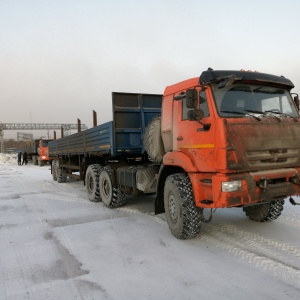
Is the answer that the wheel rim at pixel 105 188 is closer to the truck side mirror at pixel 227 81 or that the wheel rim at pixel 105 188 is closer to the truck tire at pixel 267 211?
the truck tire at pixel 267 211

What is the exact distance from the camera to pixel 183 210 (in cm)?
484

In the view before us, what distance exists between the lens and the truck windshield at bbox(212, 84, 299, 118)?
456 cm

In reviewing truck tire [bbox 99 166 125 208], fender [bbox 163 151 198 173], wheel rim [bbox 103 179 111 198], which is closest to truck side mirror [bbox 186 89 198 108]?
fender [bbox 163 151 198 173]

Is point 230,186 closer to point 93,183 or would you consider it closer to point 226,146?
point 226,146

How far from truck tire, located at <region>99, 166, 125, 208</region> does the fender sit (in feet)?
8.84

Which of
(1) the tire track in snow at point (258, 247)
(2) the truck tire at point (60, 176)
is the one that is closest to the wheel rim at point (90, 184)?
(1) the tire track in snow at point (258, 247)

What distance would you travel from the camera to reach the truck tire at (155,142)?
593 cm

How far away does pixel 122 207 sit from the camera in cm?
789

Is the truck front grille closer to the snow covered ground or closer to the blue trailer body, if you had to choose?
the snow covered ground

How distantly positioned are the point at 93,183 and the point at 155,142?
329 cm

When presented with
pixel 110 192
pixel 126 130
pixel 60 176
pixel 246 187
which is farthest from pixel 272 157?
pixel 60 176

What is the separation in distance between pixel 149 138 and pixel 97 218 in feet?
6.94

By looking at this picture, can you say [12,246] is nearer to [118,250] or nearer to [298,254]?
[118,250]

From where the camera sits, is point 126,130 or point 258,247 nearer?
point 258,247
